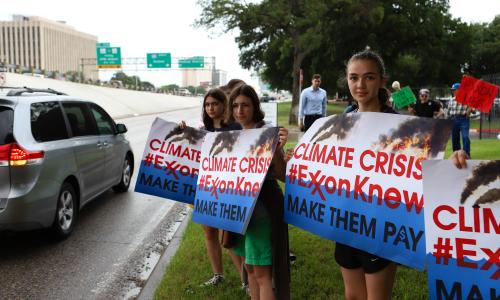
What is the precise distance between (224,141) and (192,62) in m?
56.9

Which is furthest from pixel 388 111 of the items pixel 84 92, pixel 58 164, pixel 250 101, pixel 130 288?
pixel 84 92

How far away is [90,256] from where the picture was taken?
5148 millimetres

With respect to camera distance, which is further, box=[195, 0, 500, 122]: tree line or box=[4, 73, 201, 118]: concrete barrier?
box=[4, 73, 201, 118]: concrete barrier

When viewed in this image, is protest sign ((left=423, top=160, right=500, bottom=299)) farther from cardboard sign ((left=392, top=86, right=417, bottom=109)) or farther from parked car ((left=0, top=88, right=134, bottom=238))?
cardboard sign ((left=392, top=86, right=417, bottom=109))

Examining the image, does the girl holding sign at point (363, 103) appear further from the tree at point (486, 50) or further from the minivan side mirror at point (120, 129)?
the tree at point (486, 50)

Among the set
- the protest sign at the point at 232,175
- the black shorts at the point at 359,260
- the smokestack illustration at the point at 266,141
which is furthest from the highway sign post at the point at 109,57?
the black shorts at the point at 359,260

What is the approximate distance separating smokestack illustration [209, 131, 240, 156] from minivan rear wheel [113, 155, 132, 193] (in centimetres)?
512

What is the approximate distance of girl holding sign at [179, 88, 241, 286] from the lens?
383cm

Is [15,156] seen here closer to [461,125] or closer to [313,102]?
[313,102]

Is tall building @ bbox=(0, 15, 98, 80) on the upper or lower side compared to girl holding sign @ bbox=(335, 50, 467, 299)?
upper

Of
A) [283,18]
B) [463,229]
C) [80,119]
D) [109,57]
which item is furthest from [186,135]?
[109,57]

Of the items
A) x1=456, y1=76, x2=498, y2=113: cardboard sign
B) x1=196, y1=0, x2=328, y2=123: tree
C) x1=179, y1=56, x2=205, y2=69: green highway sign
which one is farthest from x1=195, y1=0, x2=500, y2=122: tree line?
x1=456, y1=76, x2=498, y2=113: cardboard sign

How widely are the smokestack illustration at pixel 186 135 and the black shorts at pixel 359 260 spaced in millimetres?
1845

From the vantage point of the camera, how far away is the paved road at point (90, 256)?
4281 mm
